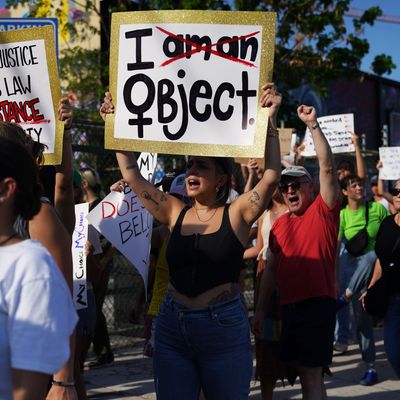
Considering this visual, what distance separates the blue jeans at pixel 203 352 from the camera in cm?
341

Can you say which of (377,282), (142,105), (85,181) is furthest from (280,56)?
(142,105)

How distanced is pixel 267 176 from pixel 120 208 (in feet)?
6.07

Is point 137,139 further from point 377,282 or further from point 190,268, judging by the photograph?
point 377,282

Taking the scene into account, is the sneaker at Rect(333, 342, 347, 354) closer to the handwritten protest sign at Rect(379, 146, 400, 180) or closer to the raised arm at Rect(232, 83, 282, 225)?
the handwritten protest sign at Rect(379, 146, 400, 180)

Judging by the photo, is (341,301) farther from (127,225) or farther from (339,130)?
(127,225)

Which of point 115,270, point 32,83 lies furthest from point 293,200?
point 115,270

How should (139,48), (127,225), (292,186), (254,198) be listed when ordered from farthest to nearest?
(127,225) → (292,186) → (139,48) → (254,198)

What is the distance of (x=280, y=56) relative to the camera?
1352 centimetres

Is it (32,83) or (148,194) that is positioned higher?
A: (32,83)

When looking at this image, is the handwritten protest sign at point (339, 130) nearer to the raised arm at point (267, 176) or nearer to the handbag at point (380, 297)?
the handbag at point (380, 297)

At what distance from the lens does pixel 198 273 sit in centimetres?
349

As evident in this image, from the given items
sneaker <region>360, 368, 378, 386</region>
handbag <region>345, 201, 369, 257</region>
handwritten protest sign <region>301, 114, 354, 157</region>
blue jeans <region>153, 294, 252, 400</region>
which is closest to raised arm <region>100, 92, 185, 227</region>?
blue jeans <region>153, 294, 252, 400</region>

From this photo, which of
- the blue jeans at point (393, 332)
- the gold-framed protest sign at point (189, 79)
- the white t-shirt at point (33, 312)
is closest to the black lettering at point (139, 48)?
the gold-framed protest sign at point (189, 79)

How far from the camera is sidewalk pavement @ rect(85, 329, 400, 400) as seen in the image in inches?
243
